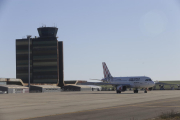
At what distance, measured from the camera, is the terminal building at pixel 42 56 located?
152125 mm

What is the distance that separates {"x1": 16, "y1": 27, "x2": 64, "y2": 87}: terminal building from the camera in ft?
499

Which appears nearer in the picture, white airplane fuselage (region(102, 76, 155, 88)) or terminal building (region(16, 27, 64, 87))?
white airplane fuselage (region(102, 76, 155, 88))

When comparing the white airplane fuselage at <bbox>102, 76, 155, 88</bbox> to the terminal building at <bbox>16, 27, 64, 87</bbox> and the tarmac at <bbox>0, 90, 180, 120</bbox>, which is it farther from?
the terminal building at <bbox>16, 27, 64, 87</bbox>

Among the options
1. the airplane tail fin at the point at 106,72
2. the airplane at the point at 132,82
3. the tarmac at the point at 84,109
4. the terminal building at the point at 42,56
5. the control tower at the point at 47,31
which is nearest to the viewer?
the tarmac at the point at 84,109

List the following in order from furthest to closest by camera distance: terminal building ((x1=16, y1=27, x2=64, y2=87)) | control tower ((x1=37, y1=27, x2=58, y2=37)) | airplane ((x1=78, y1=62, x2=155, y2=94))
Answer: control tower ((x1=37, y1=27, x2=58, y2=37))
terminal building ((x1=16, y1=27, x2=64, y2=87))
airplane ((x1=78, y1=62, x2=155, y2=94))

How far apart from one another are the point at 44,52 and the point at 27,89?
56.2m

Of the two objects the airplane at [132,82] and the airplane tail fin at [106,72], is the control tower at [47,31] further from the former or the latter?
the airplane at [132,82]

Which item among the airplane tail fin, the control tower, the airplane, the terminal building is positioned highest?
the control tower

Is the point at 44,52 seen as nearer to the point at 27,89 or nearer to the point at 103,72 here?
the point at 27,89

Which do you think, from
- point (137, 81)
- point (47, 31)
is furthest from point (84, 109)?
point (47, 31)

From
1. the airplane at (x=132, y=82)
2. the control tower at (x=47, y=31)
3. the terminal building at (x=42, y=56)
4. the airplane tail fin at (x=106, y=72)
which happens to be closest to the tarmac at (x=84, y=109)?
the airplane at (x=132, y=82)

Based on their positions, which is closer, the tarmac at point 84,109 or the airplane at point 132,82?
the tarmac at point 84,109

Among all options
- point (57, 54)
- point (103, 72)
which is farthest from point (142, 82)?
point (57, 54)

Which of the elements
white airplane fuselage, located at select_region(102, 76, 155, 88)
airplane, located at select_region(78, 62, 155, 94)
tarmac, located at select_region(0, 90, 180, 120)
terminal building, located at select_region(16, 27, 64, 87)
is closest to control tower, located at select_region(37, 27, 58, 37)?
terminal building, located at select_region(16, 27, 64, 87)
